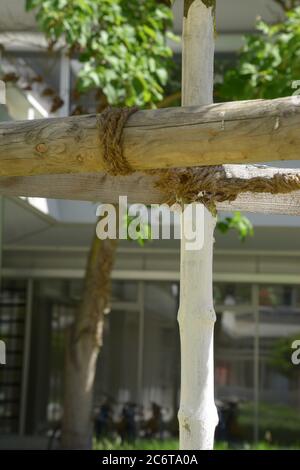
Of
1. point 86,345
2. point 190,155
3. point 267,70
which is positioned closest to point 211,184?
point 190,155

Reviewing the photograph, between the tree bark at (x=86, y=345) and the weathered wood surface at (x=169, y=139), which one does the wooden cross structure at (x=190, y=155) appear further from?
the tree bark at (x=86, y=345)

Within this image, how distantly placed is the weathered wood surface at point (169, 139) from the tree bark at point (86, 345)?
528 centimetres

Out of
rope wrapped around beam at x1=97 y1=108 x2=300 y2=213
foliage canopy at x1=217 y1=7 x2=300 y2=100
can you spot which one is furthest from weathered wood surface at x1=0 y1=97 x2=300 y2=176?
foliage canopy at x1=217 y1=7 x2=300 y2=100

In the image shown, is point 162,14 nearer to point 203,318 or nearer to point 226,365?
point 203,318

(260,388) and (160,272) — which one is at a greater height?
(160,272)

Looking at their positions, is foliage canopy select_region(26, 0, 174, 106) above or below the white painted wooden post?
above

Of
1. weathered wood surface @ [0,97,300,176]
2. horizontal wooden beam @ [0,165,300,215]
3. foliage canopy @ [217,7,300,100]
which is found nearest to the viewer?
weathered wood surface @ [0,97,300,176]

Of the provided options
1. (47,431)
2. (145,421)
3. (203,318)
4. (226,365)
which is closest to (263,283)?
(226,365)

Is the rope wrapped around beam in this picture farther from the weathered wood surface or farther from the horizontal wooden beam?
the weathered wood surface

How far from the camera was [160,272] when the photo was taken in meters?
12.4

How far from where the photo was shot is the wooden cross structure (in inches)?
106

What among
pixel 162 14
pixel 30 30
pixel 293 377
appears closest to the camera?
pixel 162 14

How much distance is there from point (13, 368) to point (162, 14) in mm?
6988

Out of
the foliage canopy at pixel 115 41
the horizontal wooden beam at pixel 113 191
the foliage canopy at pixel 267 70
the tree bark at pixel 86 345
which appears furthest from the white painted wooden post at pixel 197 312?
the tree bark at pixel 86 345
